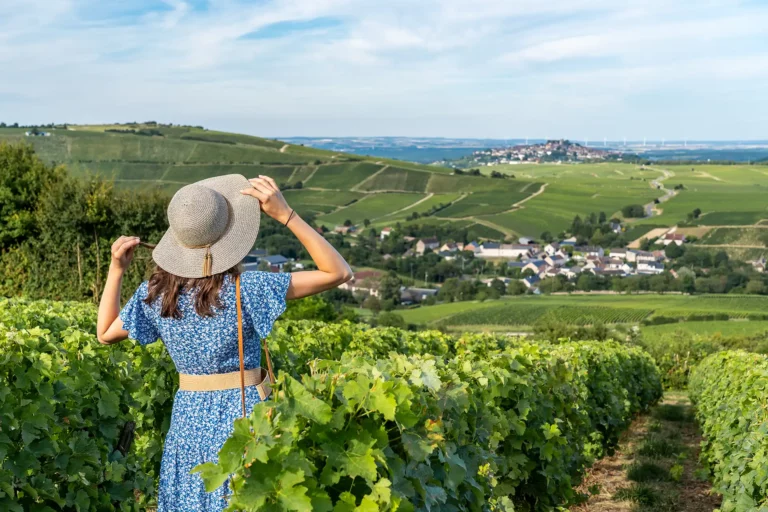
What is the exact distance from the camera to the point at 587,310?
227ft

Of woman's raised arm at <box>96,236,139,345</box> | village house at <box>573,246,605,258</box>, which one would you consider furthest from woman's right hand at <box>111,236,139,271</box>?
village house at <box>573,246,605,258</box>

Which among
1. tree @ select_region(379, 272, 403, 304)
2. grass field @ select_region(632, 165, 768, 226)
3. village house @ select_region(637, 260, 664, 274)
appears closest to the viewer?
tree @ select_region(379, 272, 403, 304)

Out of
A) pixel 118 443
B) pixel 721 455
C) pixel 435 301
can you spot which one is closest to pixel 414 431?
pixel 118 443

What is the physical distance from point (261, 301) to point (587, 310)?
69064 mm

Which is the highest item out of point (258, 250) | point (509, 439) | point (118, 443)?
point (118, 443)

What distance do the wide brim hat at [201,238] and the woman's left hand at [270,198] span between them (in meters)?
0.06

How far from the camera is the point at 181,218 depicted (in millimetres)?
2836

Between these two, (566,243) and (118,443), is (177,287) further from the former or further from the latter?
(566,243)

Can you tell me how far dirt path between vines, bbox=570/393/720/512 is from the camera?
7609 millimetres

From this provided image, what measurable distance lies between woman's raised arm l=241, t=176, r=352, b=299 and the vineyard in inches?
11.5

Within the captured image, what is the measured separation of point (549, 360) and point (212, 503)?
4.47m

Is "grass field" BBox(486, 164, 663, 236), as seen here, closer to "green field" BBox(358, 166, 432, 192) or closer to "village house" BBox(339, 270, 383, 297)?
"green field" BBox(358, 166, 432, 192)

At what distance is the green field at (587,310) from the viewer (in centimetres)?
6406

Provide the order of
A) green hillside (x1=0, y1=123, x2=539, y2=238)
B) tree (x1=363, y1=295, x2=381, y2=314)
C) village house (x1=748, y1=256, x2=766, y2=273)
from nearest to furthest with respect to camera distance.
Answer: tree (x1=363, y1=295, x2=381, y2=314) → village house (x1=748, y1=256, x2=766, y2=273) → green hillside (x1=0, y1=123, x2=539, y2=238)
